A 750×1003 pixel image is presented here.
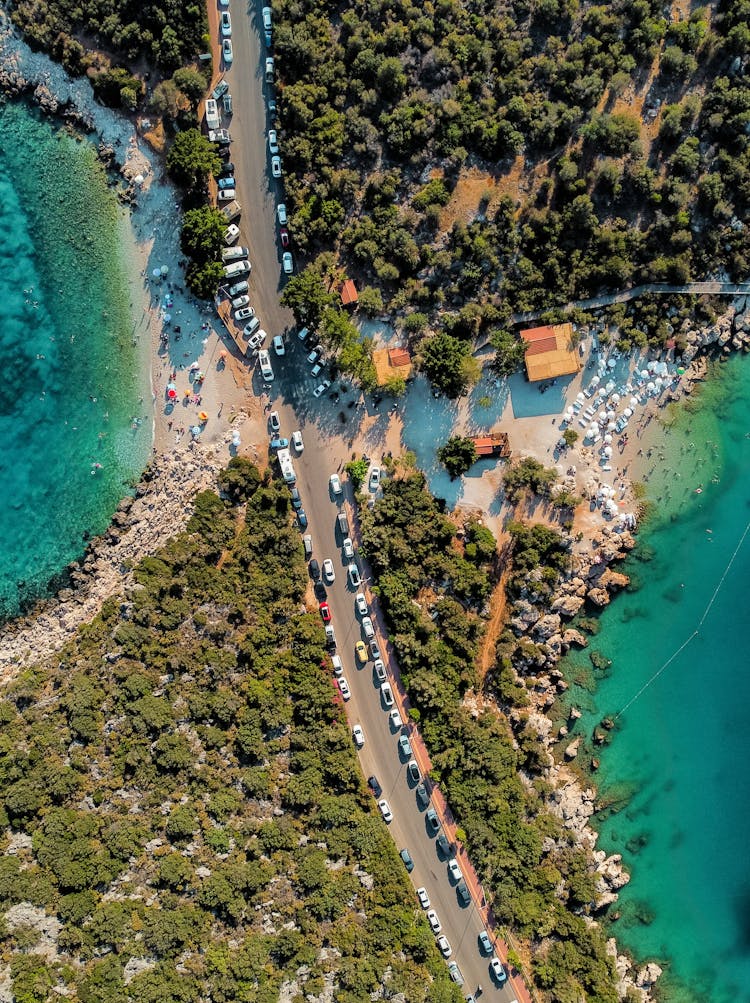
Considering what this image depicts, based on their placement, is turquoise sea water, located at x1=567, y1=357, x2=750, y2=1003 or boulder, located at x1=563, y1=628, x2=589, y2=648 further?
turquoise sea water, located at x1=567, y1=357, x2=750, y2=1003

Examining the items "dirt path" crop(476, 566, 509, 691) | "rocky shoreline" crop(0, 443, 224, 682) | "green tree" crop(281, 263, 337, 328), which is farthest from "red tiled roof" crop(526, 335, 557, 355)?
"rocky shoreline" crop(0, 443, 224, 682)

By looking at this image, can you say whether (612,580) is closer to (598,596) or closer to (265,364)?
(598,596)

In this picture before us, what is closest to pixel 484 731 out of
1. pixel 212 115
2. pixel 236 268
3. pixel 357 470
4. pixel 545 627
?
pixel 545 627

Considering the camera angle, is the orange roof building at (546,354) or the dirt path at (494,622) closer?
the orange roof building at (546,354)

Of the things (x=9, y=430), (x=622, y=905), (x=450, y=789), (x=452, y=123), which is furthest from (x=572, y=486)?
(x=9, y=430)

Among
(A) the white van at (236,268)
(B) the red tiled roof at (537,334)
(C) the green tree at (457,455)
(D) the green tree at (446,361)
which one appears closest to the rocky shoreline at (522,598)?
(A) the white van at (236,268)

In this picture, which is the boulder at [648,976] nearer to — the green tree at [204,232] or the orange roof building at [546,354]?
the orange roof building at [546,354]

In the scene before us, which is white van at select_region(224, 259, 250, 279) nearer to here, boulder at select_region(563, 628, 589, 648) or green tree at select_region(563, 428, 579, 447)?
green tree at select_region(563, 428, 579, 447)
